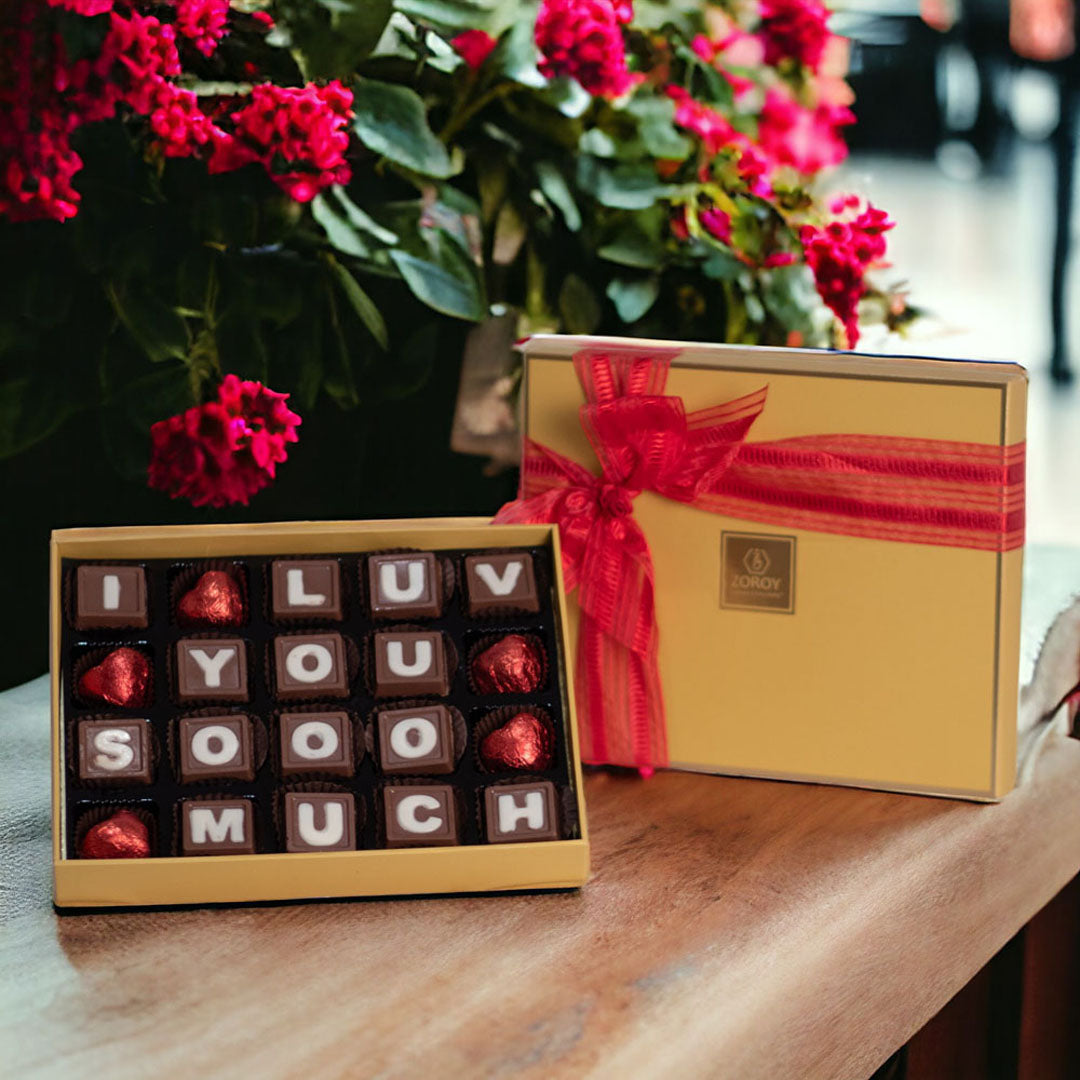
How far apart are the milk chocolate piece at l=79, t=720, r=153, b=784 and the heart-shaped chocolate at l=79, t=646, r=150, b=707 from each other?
0.02 meters

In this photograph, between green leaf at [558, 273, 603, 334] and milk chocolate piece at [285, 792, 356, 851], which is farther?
green leaf at [558, 273, 603, 334]

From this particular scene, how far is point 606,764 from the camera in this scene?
109 cm

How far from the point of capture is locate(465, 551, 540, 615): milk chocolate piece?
944mm

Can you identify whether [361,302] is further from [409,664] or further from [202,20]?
[409,664]

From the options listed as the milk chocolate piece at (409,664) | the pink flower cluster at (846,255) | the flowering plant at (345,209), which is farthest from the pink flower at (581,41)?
the milk chocolate piece at (409,664)

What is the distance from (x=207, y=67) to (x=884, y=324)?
2.30ft

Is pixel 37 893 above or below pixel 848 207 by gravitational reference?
below

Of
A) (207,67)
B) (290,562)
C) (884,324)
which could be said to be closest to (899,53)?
(884,324)

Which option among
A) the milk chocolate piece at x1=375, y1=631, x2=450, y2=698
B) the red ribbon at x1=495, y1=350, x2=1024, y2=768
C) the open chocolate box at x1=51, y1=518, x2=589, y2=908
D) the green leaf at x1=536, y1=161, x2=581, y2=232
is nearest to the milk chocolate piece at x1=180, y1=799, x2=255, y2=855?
the open chocolate box at x1=51, y1=518, x2=589, y2=908

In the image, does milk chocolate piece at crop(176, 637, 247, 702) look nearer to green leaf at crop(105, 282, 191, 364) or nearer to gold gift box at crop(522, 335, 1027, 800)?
gold gift box at crop(522, 335, 1027, 800)

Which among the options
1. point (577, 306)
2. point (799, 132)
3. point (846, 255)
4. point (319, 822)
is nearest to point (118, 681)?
point (319, 822)

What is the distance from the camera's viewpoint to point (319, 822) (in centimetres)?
88

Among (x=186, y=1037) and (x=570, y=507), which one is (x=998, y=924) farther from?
(x=186, y=1037)

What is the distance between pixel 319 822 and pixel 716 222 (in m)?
0.76
